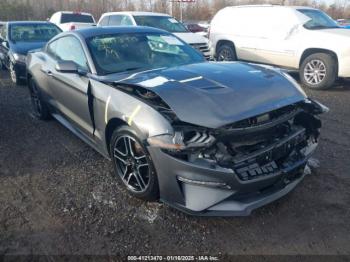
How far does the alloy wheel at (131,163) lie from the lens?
9.93ft

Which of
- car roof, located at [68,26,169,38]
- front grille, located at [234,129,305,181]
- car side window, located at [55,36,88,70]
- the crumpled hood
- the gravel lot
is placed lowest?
the gravel lot

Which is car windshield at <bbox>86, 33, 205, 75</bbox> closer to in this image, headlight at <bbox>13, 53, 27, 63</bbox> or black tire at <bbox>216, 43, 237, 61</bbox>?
headlight at <bbox>13, 53, 27, 63</bbox>

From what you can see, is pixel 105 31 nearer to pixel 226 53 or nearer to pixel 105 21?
pixel 226 53

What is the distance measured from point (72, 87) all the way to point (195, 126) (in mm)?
2053

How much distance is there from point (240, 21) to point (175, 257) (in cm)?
845

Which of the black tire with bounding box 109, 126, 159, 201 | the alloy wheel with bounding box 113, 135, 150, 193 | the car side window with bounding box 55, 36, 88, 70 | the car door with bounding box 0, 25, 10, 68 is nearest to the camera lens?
the black tire with bounding box 109, 126, 159, 201

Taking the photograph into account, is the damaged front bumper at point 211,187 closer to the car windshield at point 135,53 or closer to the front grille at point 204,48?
the car windshield at point 135,53

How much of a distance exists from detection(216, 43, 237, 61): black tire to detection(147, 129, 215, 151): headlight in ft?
25.0

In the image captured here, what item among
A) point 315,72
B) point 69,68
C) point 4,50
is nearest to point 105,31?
point 69,68

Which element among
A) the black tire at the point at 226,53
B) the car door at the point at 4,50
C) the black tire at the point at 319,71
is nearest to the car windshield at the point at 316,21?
the black tire at the point at 319,71

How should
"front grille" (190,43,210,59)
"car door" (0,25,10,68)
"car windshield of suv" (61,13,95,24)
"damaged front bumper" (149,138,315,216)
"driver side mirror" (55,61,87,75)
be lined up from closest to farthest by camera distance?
"damaged front bumper" (149,138,315,216) < "driver side mirror" (55,61,87,75) < "car door" (0,25,10,68) < "front grille" (190,43,210,59) < "car windshield of suv" (61,13,95,24)

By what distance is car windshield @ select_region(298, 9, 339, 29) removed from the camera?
8.17 m

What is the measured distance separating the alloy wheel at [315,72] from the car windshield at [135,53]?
4.47 metres

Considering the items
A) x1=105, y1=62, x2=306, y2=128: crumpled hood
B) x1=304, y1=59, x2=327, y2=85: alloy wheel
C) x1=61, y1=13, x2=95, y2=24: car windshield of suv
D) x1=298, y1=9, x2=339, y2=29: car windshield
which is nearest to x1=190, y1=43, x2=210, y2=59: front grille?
x1=298, y1=9, x2=339, y2=29: car windshield
